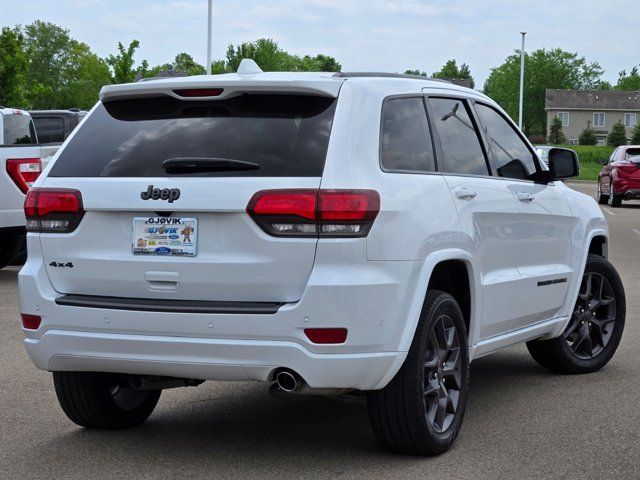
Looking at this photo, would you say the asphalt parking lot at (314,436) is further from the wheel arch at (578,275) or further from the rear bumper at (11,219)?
the rear bumper at (11,219)

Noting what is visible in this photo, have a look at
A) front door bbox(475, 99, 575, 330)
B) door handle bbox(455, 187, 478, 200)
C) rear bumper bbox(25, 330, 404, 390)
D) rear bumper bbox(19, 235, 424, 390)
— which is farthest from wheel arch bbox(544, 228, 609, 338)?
rear bumper bbox(25, 330, 404, 390)

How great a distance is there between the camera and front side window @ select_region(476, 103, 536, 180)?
671 centimetres

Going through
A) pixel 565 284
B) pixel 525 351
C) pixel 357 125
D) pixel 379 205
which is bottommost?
pixel 525 351

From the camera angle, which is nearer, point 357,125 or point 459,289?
point 357,125

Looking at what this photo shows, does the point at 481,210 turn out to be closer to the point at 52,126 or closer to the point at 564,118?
the point at 52,126

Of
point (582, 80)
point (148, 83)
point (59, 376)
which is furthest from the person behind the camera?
point (582, 80)

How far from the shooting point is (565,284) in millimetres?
7336

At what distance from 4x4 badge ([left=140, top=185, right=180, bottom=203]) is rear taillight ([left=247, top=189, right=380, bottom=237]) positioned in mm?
357

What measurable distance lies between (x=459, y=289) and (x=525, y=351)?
2.96 metres

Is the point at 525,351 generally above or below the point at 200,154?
below

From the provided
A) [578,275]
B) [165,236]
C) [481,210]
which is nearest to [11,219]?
[578,275]

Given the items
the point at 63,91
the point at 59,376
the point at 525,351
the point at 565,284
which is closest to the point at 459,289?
the point at 565,284

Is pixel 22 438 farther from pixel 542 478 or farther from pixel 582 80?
pixel 582 80

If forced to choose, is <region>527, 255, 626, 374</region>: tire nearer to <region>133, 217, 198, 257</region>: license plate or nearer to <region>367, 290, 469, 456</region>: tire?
<region>367, 290, 469, 456</region>: tire
